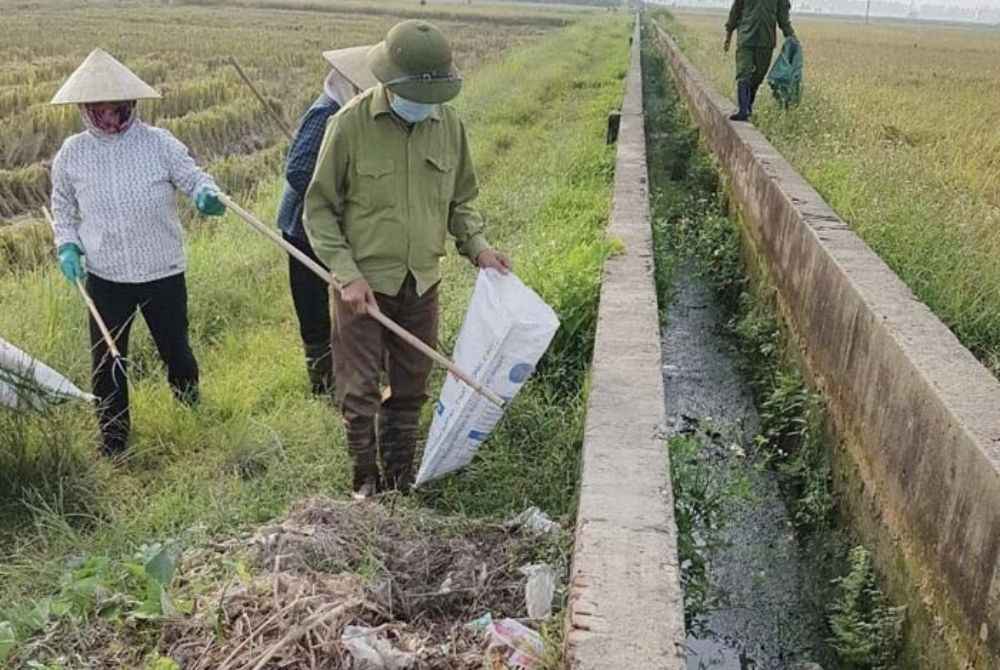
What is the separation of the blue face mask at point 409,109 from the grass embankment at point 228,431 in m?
1.28

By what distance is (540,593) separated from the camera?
2557 mm

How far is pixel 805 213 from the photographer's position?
17.1 feet

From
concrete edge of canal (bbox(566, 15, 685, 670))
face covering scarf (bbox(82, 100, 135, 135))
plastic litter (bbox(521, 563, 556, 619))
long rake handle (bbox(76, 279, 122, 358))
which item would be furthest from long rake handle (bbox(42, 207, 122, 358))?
plastic litter (bbox(521, 563, 556, 619))

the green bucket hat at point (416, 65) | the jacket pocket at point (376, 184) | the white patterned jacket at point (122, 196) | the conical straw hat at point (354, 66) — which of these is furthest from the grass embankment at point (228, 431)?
the green bucket hat at point (416, 65)

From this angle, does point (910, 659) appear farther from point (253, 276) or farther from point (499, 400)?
point (253, 276)

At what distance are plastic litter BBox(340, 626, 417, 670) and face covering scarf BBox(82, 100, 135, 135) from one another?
2.17 metres

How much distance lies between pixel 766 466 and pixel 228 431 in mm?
2338

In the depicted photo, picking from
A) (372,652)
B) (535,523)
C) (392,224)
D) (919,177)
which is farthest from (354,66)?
(919,177)

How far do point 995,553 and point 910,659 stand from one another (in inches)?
25.3

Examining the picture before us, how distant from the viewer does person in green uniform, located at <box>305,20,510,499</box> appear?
2.88 metres

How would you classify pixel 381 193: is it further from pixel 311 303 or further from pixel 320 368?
pixel 320 368

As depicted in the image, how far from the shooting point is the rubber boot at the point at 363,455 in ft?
10.8

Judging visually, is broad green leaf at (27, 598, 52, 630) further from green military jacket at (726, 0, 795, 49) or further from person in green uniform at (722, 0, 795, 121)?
green military jacket at (726, 0, 795, 49)

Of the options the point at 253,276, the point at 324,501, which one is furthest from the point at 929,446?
the point at 253,276
